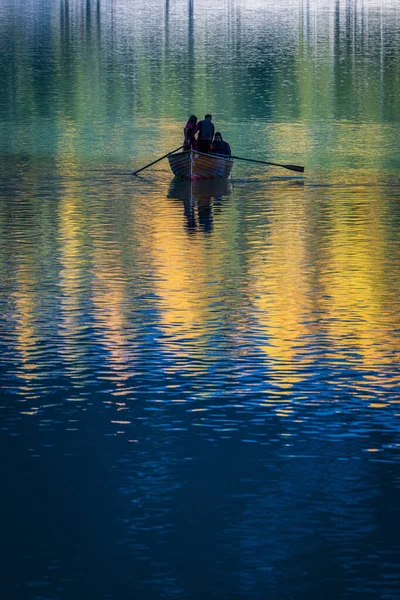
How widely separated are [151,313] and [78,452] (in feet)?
25.0

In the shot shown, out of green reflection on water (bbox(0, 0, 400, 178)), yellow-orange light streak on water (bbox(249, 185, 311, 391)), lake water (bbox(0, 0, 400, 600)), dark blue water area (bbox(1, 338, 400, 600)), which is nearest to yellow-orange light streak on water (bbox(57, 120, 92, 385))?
lake water (bbox(0, 0, 400, 600))

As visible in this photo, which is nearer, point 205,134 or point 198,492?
point 198,492

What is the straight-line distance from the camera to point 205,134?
45.3 meters

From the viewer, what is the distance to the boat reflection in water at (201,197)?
37.0 meters

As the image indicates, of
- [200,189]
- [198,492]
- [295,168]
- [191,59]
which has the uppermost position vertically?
[191,59]

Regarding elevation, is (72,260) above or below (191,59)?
below

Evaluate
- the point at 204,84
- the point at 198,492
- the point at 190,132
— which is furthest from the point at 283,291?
the point at 204,84

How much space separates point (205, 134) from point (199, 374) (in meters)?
24.7

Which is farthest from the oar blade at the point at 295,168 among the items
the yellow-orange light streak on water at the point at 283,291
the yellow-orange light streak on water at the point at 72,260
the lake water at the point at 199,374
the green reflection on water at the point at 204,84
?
the yellow-orange light streak on water at the point at 283,291

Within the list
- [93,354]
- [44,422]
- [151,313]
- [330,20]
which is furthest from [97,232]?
[330,20]

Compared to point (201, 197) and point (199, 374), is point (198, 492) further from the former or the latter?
point (201, 197)

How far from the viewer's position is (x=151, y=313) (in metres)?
25.5

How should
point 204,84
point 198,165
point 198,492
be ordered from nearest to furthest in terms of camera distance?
point 198,492 → point 198,165 → point 204,84

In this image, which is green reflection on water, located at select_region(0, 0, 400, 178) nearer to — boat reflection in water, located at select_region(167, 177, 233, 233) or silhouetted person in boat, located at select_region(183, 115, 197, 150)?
silhouetted person in boat, located at select_region(183, 115, 197, 150)
